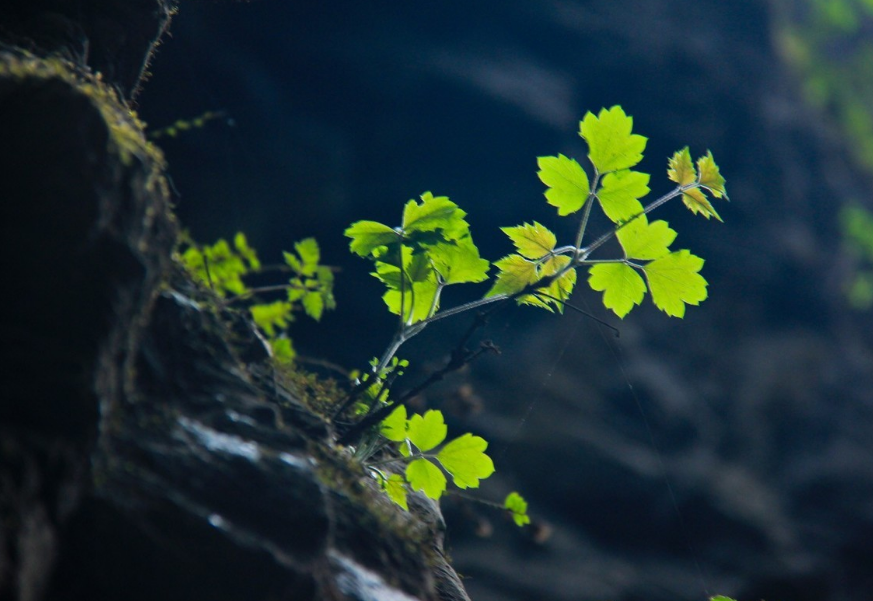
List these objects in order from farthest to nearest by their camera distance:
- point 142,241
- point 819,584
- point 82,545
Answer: point 819,584 → point 142,241 → point 82,545

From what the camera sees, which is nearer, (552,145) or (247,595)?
(247,595)

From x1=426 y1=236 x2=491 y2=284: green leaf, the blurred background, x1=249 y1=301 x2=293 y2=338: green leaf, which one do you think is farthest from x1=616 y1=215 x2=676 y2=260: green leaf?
the blurred background

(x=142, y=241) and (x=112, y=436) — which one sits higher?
(x=142, y=241)

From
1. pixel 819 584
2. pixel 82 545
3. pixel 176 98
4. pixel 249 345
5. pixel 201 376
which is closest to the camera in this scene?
pixel 82 545

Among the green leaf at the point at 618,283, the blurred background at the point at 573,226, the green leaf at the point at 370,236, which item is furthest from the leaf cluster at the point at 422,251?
the blurred background at the point at 573,226

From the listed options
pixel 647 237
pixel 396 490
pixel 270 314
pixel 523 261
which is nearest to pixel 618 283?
pixel 647 237

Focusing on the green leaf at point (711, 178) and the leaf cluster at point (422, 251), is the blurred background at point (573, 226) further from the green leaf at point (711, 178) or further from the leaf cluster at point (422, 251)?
the green leaf at point (711, 178)

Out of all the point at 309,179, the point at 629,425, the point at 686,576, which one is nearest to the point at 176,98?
the point at 309,179

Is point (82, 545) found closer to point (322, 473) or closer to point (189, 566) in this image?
point (189, 566)

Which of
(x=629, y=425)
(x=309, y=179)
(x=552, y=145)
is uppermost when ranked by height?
(x=552, y=145)
